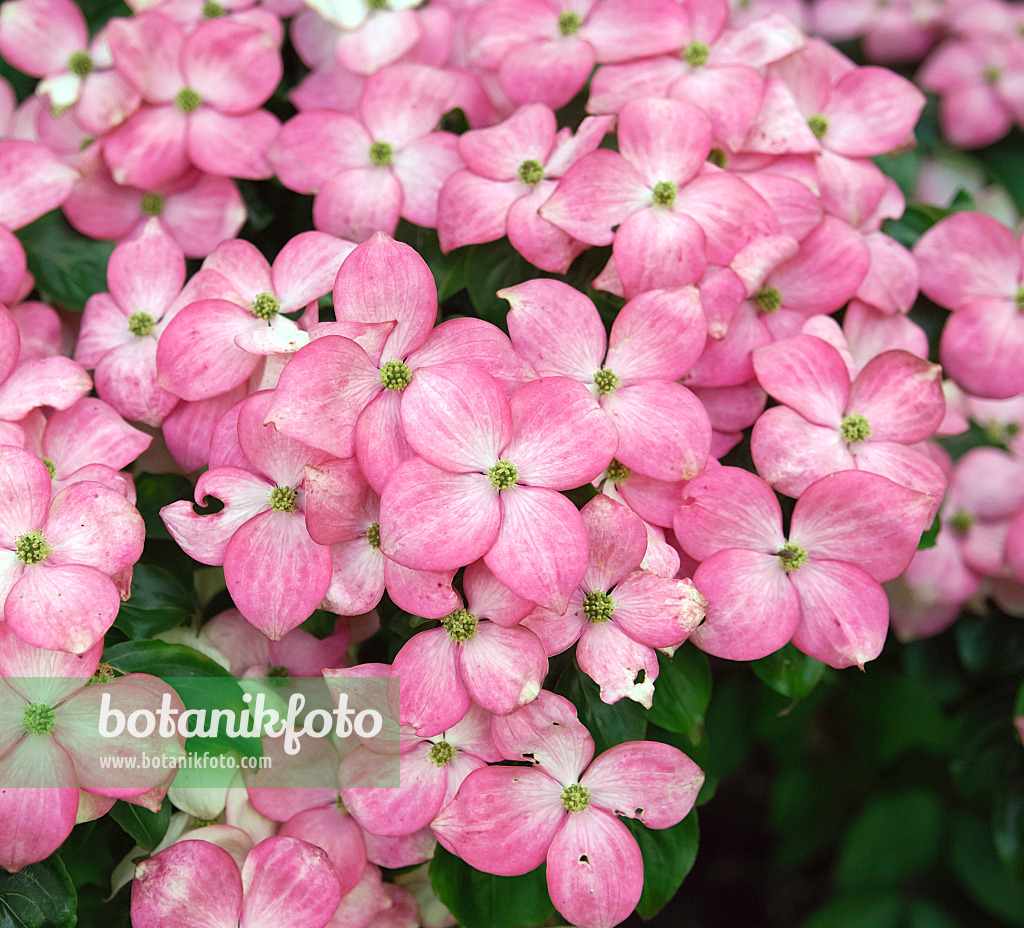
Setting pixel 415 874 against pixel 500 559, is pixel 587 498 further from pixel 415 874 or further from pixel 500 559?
pixel 415 874

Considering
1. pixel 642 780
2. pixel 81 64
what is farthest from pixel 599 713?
pixel 81 64

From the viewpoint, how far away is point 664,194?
0.55 meters

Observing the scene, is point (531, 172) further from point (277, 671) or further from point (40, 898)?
point (40, 898)

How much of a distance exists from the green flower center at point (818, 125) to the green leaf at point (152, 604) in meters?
0.58

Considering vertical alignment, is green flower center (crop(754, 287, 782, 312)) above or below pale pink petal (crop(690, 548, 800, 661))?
above

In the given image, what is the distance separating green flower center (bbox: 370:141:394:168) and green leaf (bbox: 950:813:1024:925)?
0.84 metres

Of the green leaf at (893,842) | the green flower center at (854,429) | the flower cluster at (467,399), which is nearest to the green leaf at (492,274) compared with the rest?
the flower cluster at (467,399)

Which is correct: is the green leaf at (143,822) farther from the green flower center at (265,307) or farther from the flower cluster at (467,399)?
the green flower center at (265,307)

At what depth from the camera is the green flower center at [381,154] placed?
0.62 meters

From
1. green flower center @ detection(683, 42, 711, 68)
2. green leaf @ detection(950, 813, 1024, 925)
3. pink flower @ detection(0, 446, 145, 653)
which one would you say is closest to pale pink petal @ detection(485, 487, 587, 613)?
pink flower @ detection(0, 446, 145, 653)

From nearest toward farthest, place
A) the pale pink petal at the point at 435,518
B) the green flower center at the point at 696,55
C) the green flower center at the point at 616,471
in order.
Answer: the pale pink petal at the point at 435,518, the green flower center at the point at 616,471, the green flower center at the point at 696,55

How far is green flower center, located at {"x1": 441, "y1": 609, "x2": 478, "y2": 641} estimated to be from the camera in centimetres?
46

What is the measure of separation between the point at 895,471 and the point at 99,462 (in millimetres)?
511

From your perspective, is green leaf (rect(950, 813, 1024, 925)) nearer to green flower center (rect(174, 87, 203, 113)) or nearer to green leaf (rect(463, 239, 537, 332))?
green leaf (rect(463, 239, 537, 332))
